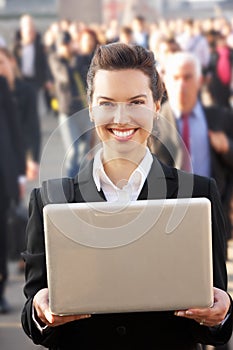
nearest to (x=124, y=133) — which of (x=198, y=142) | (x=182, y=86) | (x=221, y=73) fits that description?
(x=198, y=142)

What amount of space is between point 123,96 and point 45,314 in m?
0.56

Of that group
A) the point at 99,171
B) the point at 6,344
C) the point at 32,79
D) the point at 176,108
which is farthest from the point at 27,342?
the point at 32,79

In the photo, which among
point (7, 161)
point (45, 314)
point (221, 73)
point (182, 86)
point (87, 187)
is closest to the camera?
point (45, 314)

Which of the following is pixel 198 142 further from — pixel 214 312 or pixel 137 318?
pixel 214 312

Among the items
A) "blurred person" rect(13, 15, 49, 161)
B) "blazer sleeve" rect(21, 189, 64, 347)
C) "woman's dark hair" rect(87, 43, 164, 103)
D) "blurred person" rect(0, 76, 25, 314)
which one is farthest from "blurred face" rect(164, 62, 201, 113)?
"blurred person" rect(13, 15, 49, 161)

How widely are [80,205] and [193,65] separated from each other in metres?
3.90

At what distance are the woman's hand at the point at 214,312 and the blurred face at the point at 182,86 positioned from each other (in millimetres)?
3352

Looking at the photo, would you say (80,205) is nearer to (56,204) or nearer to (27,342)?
(56,204)

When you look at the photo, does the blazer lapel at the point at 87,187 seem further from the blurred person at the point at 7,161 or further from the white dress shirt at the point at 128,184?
the blurred person at the point at 7,161

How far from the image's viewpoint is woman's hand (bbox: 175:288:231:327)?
264 cm

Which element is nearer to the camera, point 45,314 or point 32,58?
point 45,314

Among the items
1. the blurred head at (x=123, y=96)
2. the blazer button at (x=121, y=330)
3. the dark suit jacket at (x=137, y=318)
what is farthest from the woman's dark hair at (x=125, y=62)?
the blazer button at (x=121, y=330)

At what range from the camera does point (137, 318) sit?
Answer: 9.41ft

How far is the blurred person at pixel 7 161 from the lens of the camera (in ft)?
25.2
